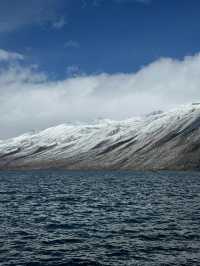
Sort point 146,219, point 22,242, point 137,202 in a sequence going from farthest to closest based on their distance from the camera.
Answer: point 137,202 < point 146,219 < point 22,242

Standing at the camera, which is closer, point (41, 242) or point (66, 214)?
point (41, 242)

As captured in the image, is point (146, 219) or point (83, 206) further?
point (83, 206)

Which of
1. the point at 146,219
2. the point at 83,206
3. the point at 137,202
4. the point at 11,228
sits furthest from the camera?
the point at 137,202

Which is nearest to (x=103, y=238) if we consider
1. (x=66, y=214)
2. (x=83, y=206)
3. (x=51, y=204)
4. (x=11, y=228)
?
(x=11, y=228)

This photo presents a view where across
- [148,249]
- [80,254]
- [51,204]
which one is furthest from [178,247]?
[51,204]

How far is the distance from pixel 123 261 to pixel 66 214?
22.0 m

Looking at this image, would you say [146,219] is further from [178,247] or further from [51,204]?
[51,204]

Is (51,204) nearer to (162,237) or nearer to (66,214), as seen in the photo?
(66,214)

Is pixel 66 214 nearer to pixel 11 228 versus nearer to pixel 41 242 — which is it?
pixel 11 228

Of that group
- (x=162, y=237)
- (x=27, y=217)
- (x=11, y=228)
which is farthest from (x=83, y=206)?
(x=162, y=237)

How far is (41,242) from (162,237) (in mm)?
11078

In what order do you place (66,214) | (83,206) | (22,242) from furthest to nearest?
(83,206) < (66,214) < (22,242)

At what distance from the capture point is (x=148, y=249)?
32.2 meters

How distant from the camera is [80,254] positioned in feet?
101
